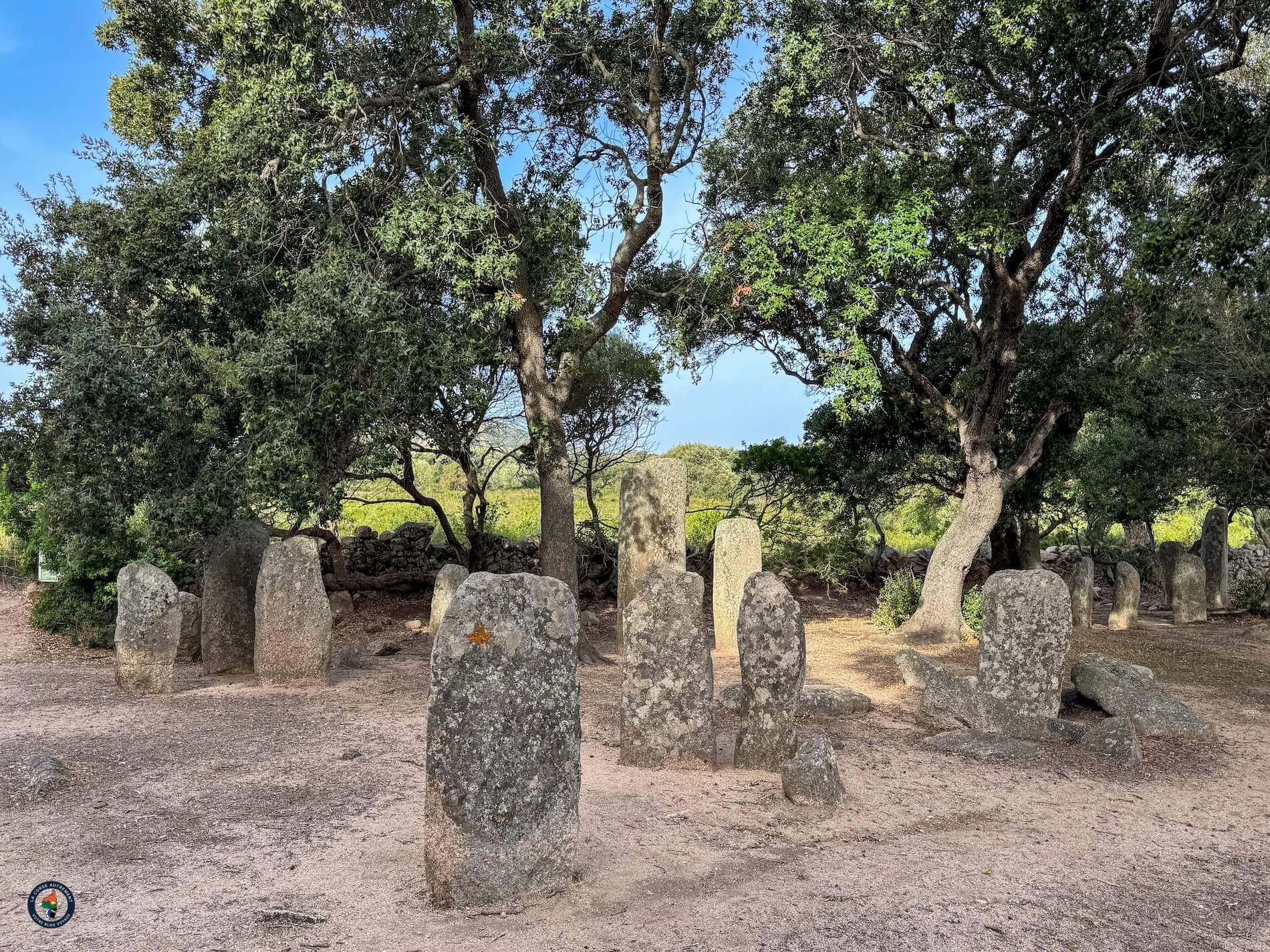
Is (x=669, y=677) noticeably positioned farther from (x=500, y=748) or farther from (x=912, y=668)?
(x=912, y=668)

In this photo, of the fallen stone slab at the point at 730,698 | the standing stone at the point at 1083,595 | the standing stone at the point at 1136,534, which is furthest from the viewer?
the standing stone at the point at 1136,534

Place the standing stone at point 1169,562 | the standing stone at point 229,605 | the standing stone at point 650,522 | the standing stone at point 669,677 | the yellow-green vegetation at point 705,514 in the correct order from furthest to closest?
1. the yellow-green vegetation at point 705,514
2. the standing stone at point 1169,562
3. the standing stone at point 650,522
4. the standing stone at point 229,605
5. the standing stone at point 669,677

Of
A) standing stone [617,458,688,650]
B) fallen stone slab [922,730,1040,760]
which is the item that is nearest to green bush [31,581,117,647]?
standing stone [617,458,688,650]

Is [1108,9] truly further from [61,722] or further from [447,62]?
[61,722]

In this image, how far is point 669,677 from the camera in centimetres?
823

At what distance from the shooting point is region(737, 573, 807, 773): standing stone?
324 inches

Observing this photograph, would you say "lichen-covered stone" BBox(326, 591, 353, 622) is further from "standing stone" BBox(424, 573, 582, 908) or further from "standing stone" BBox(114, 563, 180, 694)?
"standing stone" BBox(424, 573, 582, 908)

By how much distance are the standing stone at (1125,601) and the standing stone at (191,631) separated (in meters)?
15.7

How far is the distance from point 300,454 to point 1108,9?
12.5m

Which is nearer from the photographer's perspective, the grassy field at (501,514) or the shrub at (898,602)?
the shrub at (898,602)

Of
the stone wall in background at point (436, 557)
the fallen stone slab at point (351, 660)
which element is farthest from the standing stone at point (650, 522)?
the stone wall in background at point (436, 557)

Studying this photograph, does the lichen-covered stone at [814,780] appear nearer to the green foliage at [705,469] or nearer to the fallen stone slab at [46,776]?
the fallen stone slab at [46,776]

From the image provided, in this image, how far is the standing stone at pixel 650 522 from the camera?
613 inches

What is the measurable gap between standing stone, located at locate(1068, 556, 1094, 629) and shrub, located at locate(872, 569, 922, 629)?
2.85 metres
